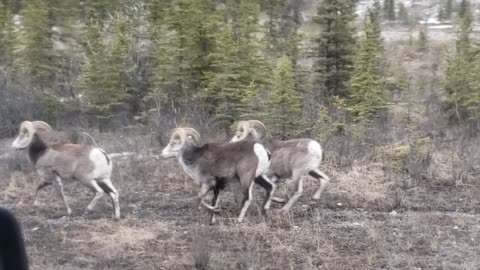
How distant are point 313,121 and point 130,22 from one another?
7.88 m

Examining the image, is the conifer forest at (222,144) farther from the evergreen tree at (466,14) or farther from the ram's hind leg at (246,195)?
the evergreen tree at (466,14)

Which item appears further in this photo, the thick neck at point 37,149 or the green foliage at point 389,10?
the green foliage at point 389,10

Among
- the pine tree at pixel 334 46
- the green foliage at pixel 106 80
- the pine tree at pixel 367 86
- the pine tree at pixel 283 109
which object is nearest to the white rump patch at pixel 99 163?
the pine tree at pixel 283 109

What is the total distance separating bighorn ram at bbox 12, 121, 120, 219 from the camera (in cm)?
1114

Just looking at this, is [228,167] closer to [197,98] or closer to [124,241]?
[124,241]

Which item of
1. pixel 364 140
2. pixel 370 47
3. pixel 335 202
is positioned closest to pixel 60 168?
pixel 335 202

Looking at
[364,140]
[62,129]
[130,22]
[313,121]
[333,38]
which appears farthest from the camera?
[130,22]

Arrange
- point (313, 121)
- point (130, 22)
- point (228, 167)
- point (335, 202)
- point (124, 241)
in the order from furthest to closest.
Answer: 1. point (130, 22)
2. point (313, 121)
3. point (335, 202)
4. point (228, 167)
5. point (124, 241)

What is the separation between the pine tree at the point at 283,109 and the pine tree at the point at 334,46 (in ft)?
11.8

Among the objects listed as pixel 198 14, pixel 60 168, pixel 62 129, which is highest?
pixel 198 14

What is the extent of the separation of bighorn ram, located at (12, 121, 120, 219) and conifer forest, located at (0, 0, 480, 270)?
2cm

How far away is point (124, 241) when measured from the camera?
936 cm

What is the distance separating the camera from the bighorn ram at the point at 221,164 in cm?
1080

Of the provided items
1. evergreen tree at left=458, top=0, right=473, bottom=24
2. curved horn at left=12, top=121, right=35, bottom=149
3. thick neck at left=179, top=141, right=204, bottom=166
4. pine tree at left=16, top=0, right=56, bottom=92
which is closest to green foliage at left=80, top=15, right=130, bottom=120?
pine tree at left=16, top=0, right=56, bottom=92
